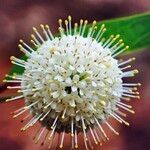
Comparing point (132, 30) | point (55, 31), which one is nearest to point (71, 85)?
point (132, 30)

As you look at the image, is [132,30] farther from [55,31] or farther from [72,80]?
[55,31]

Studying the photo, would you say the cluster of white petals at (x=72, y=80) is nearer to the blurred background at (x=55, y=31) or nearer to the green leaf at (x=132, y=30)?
the green leaf at (x=132, y=30)

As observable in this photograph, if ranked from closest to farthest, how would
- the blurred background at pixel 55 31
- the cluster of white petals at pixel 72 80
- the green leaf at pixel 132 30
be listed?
the cluster of white petals at pixel 72 80, the green leaf at pixel 132 30, the blurred background at pixel 55 31

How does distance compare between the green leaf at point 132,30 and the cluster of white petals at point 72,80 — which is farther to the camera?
the green leaf at point 132,30

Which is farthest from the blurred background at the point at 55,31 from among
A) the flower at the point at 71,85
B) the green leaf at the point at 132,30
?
the flower at the point at 71,85

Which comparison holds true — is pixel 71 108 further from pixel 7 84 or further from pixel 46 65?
pixel 7 84

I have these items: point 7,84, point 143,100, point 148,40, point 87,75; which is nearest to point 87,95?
point 87,75

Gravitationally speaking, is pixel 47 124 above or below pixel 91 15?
below

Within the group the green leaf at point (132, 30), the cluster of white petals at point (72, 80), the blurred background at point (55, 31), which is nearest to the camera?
the cluster of white petals at point (72, 80)
